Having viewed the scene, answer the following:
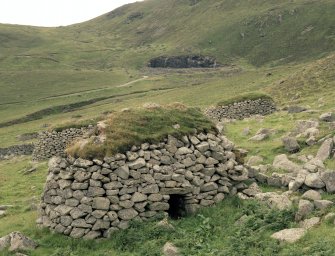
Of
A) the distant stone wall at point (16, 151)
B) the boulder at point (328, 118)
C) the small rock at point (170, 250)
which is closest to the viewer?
the small rock at point (170, 250)

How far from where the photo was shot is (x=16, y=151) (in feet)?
213

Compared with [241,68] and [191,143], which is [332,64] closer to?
[191,143]

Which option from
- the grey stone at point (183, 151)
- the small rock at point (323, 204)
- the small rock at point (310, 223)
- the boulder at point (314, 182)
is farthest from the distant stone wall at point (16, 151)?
the small rock at point (310, 223)

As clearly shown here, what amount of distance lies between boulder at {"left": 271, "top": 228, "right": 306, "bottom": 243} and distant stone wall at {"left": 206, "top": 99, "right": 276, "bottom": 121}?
33195mm

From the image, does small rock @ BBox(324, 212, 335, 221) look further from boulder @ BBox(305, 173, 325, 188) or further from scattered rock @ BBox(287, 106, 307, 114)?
scattered rock @ BBox(287, 106, 307, 114)

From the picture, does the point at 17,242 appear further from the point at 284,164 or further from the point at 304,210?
the point at 284,164

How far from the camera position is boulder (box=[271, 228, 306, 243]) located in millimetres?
13352

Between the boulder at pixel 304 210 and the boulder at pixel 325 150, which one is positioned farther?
the boulder at pixel 325 150

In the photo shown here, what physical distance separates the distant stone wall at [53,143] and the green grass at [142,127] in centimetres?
2716

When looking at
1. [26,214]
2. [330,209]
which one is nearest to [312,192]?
[330,209]

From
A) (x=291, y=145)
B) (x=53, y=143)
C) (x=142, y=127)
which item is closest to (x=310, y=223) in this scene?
(x=142, y=127)

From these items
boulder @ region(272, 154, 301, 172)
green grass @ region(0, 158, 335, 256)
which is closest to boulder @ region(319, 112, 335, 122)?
boulder @ region(272, 154, 301, 172)

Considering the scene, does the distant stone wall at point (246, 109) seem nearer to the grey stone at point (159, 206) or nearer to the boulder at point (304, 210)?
the grey stone at point (159, 206)

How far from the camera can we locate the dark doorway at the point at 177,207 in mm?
18172
